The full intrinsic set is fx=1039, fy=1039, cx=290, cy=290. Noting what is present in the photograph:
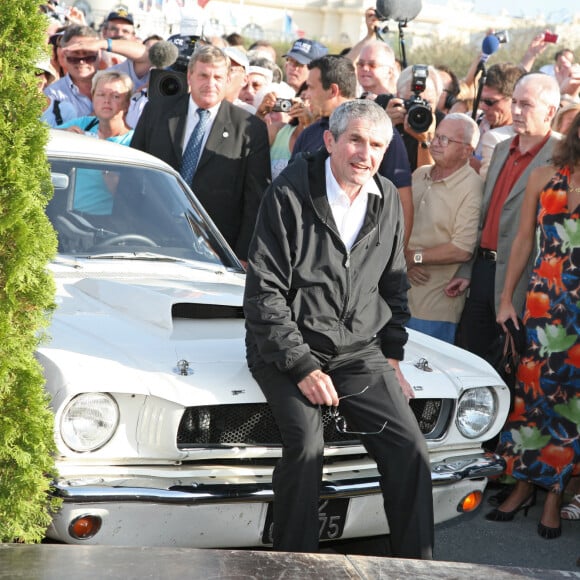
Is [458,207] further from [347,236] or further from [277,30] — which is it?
[277,30]

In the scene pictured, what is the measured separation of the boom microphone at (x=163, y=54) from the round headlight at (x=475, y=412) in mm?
5419

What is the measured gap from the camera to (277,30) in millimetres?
71438

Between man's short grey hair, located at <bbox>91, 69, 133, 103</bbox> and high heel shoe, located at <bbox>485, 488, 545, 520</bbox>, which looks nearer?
high heel shoe, located at <bbox>485, 488, 545, 520</bbox>

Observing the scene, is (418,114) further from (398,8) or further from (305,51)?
(305,51)

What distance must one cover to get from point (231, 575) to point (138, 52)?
8.01m

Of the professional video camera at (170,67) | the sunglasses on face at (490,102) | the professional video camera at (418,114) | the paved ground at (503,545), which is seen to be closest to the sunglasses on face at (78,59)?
the professional video camera at (170,67)

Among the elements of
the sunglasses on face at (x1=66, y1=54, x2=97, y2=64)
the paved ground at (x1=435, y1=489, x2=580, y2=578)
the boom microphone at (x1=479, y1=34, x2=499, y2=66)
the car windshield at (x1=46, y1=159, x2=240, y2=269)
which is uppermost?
the boom microphone at (x1=479, y1=34, x2=499, y2=66)

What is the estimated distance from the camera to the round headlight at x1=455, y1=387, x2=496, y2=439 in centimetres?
458

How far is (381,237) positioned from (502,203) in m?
2.35

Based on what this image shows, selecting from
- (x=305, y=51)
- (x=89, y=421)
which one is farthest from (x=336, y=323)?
(x=305, y=51)

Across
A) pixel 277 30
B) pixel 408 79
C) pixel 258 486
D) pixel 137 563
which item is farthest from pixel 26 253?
pixel 277 30

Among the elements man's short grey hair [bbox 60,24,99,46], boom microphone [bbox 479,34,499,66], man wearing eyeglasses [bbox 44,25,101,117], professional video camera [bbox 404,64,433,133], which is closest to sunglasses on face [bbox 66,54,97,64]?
man wearing eyeglasses [bbox 44,25,101,117]

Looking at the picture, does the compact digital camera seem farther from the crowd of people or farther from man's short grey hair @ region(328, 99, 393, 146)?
man's short grey hair @ region(328, 99, 393, 146)

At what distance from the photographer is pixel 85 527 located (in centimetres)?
373
